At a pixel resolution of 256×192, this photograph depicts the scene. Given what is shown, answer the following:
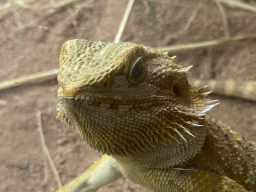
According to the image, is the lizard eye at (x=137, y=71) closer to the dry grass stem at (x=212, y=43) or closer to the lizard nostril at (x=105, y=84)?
the lizard nostril at (x=105, y=84)

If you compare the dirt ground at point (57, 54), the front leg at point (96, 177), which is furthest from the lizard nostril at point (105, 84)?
the dirt ground at point (57, 54)

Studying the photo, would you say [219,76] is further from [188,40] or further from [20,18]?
[20,18]

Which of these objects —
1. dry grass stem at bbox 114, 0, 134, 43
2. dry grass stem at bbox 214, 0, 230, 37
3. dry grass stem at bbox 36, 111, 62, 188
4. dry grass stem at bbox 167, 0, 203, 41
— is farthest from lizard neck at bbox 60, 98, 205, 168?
dry grass stem at bbox 214, 0, 230, 37

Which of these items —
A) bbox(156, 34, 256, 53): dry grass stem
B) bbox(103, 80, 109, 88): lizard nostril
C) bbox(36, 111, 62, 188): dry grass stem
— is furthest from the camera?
bbox(156, 34, 256, 53): dry grass stem

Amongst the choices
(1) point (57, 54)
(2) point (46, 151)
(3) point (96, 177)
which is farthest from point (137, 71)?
(1) point (57, 54)

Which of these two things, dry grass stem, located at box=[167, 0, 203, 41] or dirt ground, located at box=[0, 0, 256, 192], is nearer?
dirt ground, located at box=[0, 0, 256, 192]

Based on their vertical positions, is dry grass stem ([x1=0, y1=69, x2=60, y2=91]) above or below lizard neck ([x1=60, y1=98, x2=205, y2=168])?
below

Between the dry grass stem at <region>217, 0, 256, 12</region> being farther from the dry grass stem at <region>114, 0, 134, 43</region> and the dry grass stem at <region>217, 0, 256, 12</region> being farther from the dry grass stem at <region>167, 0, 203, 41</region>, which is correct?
the dry grass stem at <region>114, 0, 134, 43</region>
